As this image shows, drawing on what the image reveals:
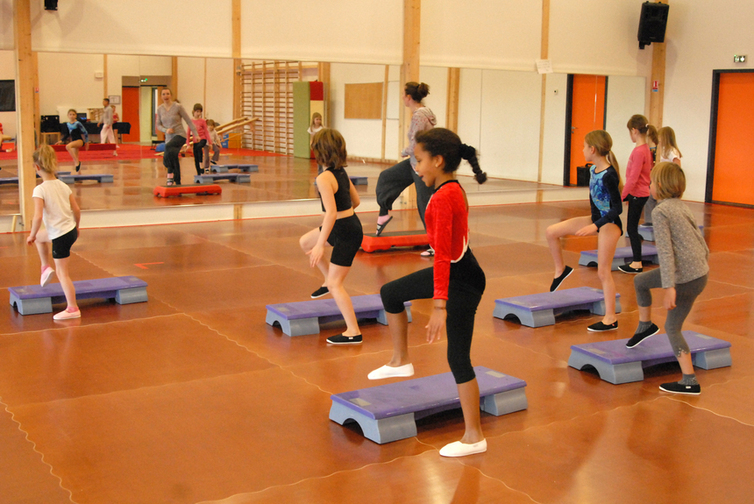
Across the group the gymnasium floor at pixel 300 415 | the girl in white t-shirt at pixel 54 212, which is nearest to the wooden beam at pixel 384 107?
the gymnasium floor at pixel 300 415

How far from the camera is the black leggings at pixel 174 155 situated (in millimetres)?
13828

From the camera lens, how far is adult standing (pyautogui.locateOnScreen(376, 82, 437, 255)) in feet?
25.8

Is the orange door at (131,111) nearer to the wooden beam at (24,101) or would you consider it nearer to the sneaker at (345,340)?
the wooden beam at (24,101)

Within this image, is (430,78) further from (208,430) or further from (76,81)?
(208,430)

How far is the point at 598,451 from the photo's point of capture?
13.1 feet

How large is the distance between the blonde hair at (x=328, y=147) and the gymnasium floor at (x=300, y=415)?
1441 mm

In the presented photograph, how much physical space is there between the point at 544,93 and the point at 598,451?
14064 mm

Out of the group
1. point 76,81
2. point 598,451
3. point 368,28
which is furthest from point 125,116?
point 598,451

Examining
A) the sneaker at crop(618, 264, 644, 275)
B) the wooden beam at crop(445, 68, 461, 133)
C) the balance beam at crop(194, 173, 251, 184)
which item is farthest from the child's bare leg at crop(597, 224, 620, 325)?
the wooden beam at crop(445, 68, 461, 133)

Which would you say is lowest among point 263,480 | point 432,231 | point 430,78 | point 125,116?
point 263,480

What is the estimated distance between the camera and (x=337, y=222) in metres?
5.59

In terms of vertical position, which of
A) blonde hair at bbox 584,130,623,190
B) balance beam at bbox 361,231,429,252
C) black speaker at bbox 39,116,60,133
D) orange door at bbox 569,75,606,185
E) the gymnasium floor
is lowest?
the gymnasium floor

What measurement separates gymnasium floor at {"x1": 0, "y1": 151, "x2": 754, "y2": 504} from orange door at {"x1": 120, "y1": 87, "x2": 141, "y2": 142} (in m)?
5.23

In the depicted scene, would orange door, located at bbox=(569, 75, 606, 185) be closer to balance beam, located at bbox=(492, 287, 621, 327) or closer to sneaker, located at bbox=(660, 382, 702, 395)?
balance beam, located at bbox=(492, 287, 621, 327)
